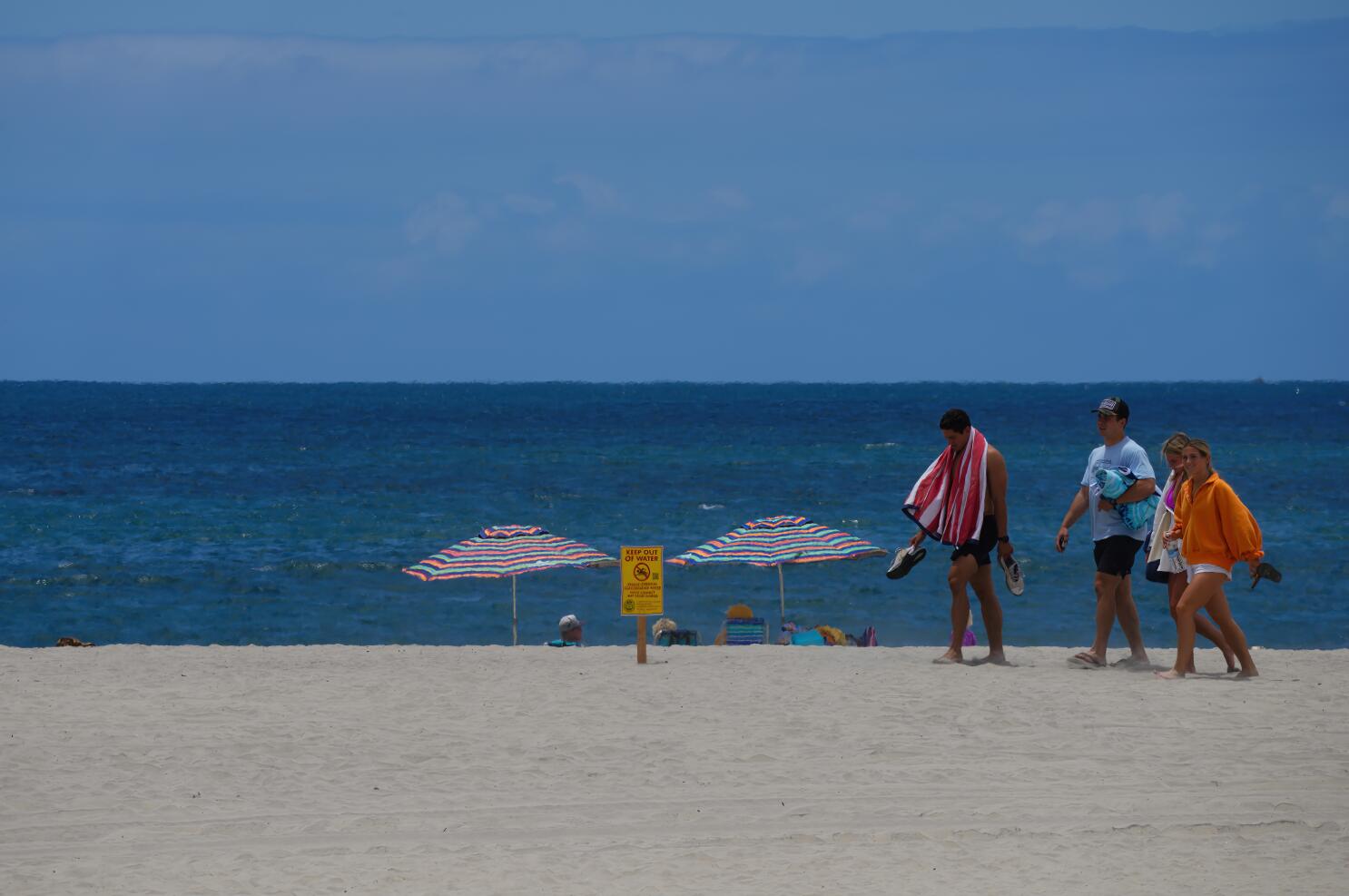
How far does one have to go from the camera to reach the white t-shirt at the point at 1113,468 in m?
8.77

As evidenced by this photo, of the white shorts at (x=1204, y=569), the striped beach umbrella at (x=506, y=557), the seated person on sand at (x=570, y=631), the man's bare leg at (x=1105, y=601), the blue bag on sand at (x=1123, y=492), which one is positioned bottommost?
the seated person on sand at (x=570, y=631)

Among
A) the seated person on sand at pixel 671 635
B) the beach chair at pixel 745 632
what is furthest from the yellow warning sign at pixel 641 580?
the beach chair at pixel 745 632

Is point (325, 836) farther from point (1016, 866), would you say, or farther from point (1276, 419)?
point (1276, 419)

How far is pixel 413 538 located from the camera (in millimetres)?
26734

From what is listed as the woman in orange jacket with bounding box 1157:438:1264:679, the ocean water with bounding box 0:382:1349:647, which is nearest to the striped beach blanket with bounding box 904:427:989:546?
the woman in orange jacket with bounding box 1157:438:1264:679

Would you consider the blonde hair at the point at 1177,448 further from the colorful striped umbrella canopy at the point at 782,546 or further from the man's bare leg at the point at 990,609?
the colorful striped umbrella canopy at the point at 782,546

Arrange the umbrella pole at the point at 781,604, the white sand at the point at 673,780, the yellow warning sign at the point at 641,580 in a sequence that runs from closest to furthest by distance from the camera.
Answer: the white sand at the point at 673,780 < the yellow warning sign at the point at 641,580 < the umbrella pole at the point at 781,604

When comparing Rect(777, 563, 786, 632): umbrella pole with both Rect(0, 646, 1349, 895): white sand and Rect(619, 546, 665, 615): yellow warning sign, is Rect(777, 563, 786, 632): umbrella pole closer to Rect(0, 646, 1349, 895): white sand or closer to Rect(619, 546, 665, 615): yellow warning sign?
Rect(619, 546, 665, 615): yellow warning sign

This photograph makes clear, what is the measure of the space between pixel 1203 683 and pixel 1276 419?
3199 inches

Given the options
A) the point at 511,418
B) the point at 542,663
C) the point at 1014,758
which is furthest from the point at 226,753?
the point at 511,418

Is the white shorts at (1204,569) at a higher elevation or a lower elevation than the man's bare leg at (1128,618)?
higher

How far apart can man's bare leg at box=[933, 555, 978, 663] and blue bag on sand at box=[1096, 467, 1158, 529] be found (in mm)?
874

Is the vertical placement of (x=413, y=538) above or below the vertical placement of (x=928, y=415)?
below

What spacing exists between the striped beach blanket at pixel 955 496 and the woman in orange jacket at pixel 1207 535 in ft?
3.69
